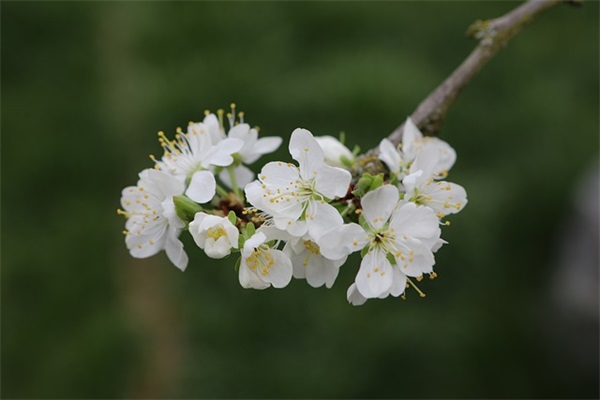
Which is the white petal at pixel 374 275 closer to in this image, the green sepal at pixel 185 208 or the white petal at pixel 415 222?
the white petal at pixel 415 222

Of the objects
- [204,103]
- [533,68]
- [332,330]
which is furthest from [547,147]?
[204,103]

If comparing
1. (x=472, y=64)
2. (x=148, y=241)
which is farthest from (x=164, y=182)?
(x=472, y=64)

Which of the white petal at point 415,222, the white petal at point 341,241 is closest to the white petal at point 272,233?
the white petal at point 341,241

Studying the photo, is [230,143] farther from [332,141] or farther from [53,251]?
[53,251]

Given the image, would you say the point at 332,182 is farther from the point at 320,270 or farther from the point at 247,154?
the point at 247,154

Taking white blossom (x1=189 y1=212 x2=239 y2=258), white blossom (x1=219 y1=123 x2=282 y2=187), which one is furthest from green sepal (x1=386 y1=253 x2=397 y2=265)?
white blossom (x1=219 y1=123 x2=282 y2=187)
